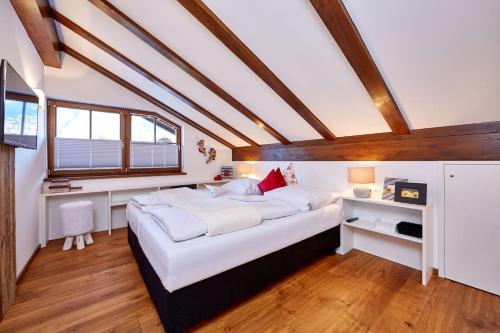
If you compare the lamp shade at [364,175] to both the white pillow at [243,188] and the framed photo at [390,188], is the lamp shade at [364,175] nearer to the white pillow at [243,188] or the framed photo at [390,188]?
the framed photo at [390,188]

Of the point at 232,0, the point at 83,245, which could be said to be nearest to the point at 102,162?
the point at 83,245

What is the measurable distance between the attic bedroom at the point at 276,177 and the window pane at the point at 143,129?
2.41ft

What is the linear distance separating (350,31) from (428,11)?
0.44 m

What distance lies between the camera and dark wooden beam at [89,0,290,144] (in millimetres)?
2127

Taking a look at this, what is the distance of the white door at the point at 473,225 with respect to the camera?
1887mm

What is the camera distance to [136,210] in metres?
2.39

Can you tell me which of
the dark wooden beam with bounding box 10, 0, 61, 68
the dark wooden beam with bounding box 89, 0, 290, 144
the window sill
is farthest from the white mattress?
the dark wooden beam with bounding box 10, 0, 61, 68

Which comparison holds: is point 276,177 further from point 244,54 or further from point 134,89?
point 134,89

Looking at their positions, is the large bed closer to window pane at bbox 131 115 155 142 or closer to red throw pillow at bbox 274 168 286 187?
red throw pillow at bbox 274 168 286 187

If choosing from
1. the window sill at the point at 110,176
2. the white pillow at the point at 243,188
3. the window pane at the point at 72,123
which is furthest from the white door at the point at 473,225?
the window pane at the point at 72,123

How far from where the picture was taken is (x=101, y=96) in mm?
3506

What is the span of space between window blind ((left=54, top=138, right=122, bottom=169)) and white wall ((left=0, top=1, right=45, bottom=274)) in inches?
15.9

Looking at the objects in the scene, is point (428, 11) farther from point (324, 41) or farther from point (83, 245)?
point (83, 245)

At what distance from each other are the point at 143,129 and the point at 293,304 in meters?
3.75
